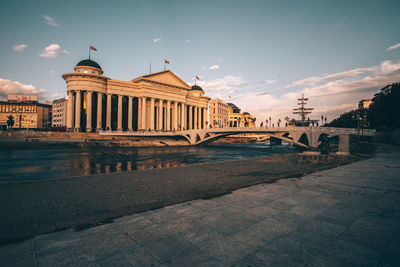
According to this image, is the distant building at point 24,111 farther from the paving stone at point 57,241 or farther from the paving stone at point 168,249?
the paving stone at point 168,249

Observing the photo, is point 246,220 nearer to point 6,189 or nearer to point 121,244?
point 121,244

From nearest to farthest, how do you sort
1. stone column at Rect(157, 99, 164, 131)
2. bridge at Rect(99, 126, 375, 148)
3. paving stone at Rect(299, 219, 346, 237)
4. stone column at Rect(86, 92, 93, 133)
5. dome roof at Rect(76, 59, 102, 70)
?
paving stone at Rect(299, 219, 346, 237), bridge at Rect(99, 126, 375, 148), stone column at Rect(86, 92, 93, 133), dome roof at Rect(76, 59, 102, 70), stone column at Rect(157, 99, 164, 131)

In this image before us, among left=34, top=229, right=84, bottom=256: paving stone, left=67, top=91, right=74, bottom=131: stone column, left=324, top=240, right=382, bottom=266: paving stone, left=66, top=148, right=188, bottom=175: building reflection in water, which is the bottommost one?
left=66, top=148, right=188, bottom=175: building reflection in water

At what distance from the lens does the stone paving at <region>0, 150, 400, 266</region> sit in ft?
13.1

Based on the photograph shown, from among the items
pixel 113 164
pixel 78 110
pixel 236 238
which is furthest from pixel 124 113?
pixel 236 238

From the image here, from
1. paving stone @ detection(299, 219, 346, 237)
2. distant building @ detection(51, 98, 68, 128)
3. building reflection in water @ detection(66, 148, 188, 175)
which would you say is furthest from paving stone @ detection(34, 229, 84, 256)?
distant building @ detection(51, 98, 68, 128)

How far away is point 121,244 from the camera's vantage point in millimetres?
4602

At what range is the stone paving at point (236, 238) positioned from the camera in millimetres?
3988

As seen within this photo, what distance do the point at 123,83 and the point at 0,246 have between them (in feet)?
271

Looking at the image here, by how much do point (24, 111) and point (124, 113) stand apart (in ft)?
298

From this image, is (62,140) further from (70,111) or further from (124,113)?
(124,113)

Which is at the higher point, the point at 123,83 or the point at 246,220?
the point at 123,83

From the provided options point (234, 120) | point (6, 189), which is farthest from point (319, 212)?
point (234, 120)

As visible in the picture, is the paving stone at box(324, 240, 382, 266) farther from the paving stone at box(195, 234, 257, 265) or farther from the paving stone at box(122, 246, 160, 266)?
the paving stone at box(122, 246, 160, 266)
